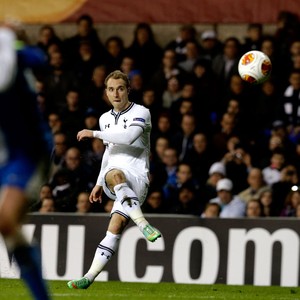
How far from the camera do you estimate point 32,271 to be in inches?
283

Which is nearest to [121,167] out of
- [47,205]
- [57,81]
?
[47,205]

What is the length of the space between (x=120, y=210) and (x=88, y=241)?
2.83 m

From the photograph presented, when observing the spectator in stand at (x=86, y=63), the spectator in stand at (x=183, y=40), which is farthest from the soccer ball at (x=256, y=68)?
the spectator in stand at (x=86, y=63)

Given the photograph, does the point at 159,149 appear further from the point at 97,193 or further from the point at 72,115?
the point at 97,193

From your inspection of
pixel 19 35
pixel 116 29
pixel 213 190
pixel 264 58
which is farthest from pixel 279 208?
pixel 19 35

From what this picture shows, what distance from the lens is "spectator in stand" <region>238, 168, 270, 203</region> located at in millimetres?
14359

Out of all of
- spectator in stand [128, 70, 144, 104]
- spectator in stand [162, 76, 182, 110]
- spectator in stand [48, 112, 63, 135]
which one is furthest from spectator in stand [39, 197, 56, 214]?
spectator in stand [162, 76, 182, 110]

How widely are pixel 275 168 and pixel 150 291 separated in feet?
11.8

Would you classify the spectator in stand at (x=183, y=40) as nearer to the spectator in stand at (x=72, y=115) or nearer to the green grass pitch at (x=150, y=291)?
the spectator in stand at (x=72, y=115)

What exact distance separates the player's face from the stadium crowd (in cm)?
317

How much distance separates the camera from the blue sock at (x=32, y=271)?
7172 mm

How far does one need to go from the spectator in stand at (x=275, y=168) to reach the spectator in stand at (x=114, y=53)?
315 centimetres

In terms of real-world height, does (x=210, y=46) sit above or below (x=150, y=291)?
above

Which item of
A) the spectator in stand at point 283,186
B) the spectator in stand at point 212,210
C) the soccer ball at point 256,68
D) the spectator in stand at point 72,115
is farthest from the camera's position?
the spectator in stand at point 72,115
